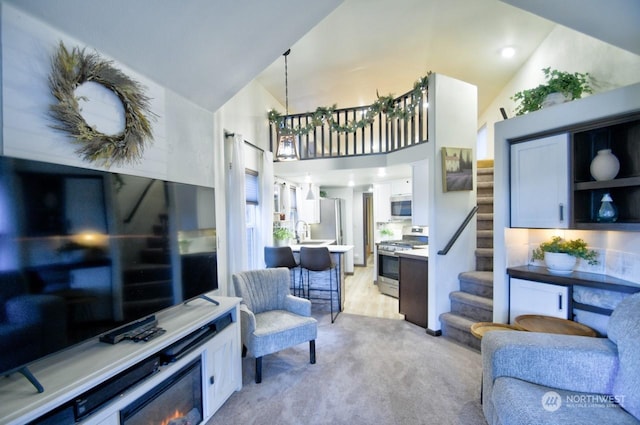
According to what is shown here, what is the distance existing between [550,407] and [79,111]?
9.57 feet

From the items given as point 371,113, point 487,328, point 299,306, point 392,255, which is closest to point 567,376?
point 487,328

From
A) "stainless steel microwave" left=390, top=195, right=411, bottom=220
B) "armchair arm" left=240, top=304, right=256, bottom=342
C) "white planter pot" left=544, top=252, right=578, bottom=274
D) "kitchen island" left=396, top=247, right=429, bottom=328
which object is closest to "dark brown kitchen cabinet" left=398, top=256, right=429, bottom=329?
"kitchen island" left=396, top=247, right=429, bottom=328

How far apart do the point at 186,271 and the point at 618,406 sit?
2617mm

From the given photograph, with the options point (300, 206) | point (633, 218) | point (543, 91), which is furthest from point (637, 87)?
point (300, 206)

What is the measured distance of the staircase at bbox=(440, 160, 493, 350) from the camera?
2969 mm

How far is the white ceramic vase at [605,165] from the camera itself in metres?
2.08

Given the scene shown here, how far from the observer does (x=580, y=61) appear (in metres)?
2.75

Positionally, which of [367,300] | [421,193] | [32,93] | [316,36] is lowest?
[367,300]

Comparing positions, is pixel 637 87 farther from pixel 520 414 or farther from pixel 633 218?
pixel 520 414

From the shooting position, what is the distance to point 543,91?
2.38m

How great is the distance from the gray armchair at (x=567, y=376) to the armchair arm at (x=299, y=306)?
1.62m

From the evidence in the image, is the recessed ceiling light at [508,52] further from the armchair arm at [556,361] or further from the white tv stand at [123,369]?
the white tv stand at [123,369]

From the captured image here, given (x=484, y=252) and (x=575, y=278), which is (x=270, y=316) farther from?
(x=484, y=252)

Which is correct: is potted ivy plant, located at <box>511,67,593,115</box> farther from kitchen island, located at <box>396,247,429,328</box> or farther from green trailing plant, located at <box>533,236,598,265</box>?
kitchen island, located at <box>396,247,429,328</box>
